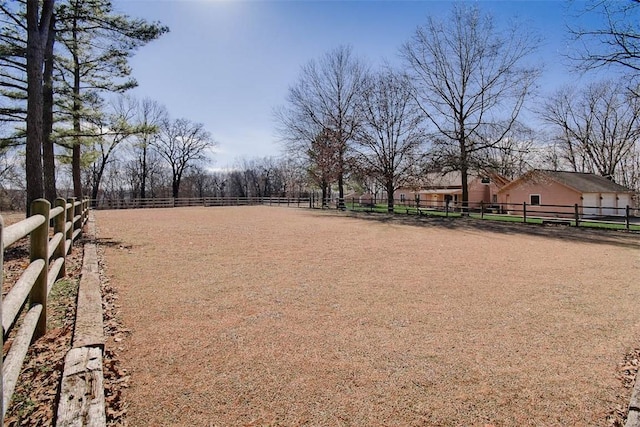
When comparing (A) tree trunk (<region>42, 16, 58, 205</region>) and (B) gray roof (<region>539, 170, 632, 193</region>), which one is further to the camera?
(B) gray roof (<region>539, 170, 632, 193</region>)

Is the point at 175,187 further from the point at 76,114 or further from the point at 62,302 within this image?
the point at 62,302

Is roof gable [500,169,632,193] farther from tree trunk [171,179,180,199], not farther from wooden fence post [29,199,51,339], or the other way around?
tree trunk [171,179,180,199]

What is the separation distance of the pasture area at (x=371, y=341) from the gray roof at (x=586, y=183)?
65.1ft

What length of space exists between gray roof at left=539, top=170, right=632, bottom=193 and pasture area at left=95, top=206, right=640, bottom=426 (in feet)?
65.1

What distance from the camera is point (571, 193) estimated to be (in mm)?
23719

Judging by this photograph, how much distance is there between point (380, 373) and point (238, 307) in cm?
201

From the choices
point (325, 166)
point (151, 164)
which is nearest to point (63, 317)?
point (325, 166)

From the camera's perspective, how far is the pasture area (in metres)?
2.29

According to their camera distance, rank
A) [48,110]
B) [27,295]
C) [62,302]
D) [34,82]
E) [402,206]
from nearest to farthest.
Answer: [27,295] < [62,302] < [34,82] < [48,110] < [402,206]

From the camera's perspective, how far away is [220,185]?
2314 inches

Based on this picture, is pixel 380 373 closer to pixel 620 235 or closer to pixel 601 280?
pixel 601 280

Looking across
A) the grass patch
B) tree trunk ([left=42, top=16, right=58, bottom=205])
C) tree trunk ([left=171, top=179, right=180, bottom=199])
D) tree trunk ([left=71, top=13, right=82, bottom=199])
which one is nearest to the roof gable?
tree trunk ([left=71, top=13, right=82, bottom=199])

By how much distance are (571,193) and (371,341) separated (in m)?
26.7

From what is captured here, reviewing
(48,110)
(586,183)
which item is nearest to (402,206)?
(586,183)
